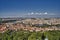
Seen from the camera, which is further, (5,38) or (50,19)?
(50,19)

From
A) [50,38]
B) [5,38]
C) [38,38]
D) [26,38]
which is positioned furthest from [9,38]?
[50,38]

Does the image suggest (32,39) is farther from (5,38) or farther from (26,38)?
(5,38)

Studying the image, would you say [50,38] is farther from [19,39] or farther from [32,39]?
[19,39]

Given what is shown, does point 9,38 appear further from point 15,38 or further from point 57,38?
point 57,38

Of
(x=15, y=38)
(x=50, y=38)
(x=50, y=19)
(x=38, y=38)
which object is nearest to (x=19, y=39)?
(x=15, y=38)

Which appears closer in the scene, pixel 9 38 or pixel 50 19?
pixel 9 38

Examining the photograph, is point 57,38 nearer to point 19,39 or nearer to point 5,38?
point 19,39

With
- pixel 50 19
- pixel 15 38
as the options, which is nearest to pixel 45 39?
pixel 15 38
